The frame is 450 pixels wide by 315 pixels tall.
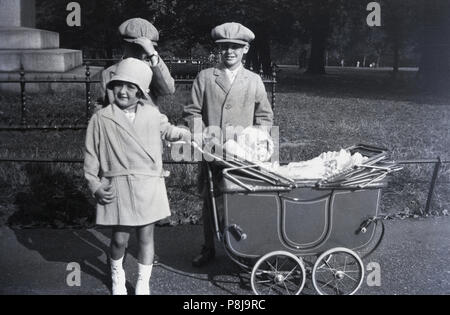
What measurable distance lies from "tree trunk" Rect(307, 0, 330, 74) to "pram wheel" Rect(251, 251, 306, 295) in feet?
68.9

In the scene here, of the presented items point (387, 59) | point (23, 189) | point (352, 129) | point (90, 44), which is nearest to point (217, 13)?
point (90, 44)

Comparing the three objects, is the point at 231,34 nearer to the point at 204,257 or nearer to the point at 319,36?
Result: the point at 204,257

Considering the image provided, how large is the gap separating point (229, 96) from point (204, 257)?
1.34 metres

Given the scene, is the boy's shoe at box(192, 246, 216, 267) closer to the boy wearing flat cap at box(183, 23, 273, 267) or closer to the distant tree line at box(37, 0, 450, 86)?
the boy wearing flat cap at box(183, 23, 273, 267)

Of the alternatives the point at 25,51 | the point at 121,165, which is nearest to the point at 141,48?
the point at 121,165

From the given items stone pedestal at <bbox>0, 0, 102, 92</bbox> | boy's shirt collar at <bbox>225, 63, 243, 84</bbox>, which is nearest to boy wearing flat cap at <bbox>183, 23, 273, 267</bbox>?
boy's shirt collar at <bbox>225, 63, 243, 84</bbox>

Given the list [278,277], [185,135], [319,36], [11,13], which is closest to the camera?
[185,135]

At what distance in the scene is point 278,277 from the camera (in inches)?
151

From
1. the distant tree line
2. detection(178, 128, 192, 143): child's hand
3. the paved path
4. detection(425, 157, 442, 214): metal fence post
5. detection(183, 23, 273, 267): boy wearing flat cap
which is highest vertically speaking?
the distant tree line

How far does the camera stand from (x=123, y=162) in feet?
11.4

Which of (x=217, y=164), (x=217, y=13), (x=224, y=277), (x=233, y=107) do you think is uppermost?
(x=217, y=13)

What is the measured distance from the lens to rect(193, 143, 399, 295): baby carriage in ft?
11.9

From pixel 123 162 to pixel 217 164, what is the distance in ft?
2.22
